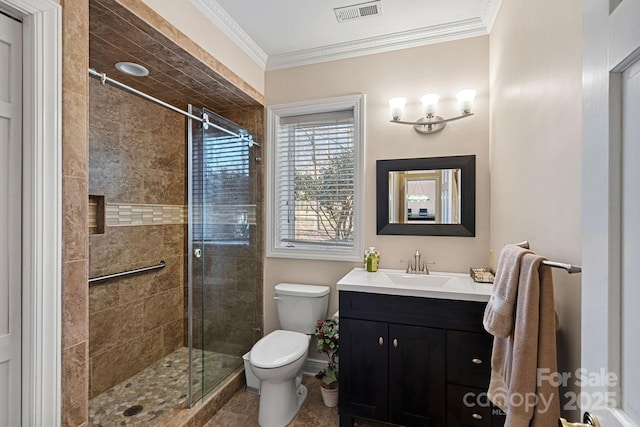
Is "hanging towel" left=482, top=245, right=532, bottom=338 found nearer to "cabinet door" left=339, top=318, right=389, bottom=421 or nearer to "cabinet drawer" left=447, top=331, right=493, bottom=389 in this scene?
"cabinet drawer" left=447, top=331, right=493, bottom=389

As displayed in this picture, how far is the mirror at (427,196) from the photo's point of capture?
2189mm

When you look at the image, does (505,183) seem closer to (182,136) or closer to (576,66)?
(576,66)

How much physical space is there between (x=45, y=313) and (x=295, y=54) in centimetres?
228

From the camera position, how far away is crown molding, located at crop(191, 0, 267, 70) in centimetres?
189

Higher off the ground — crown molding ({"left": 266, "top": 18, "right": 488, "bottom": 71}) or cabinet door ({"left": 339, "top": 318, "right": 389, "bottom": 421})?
crown molding ({"left": 266, "top": 18, "right": 488, "bottom": 71})

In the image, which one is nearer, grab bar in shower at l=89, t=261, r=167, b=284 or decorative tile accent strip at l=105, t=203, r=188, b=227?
grab bar in shower at l=89, t=261, r=167, b=284

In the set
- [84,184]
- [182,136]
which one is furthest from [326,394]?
[182,136]

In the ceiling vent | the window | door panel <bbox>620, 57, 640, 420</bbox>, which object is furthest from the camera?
the window

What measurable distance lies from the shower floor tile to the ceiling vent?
2395 mm

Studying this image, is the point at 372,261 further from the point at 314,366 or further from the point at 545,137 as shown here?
the point at 545,137

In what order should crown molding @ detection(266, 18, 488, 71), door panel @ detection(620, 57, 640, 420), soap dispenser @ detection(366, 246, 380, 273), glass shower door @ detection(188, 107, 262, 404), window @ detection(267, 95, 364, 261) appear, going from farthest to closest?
window @ detection(267, 95, 364, 261), soap dispenser @ detection(366, 246, 380, 273), crown molding @ detection(266, 18, 488, 71), glass shower door @ detection(188, 107, 262, 404), door panel @ detection(620, 57, 640, 420)

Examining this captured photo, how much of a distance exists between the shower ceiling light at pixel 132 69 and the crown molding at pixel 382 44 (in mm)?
980

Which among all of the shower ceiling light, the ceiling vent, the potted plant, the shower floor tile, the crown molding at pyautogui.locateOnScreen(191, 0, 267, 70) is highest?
the ceiling vent

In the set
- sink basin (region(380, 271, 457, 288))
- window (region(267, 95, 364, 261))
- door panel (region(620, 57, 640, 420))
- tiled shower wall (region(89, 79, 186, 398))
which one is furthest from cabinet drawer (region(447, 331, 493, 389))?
tiled shower wall (region(89, 79, 186, 398))
